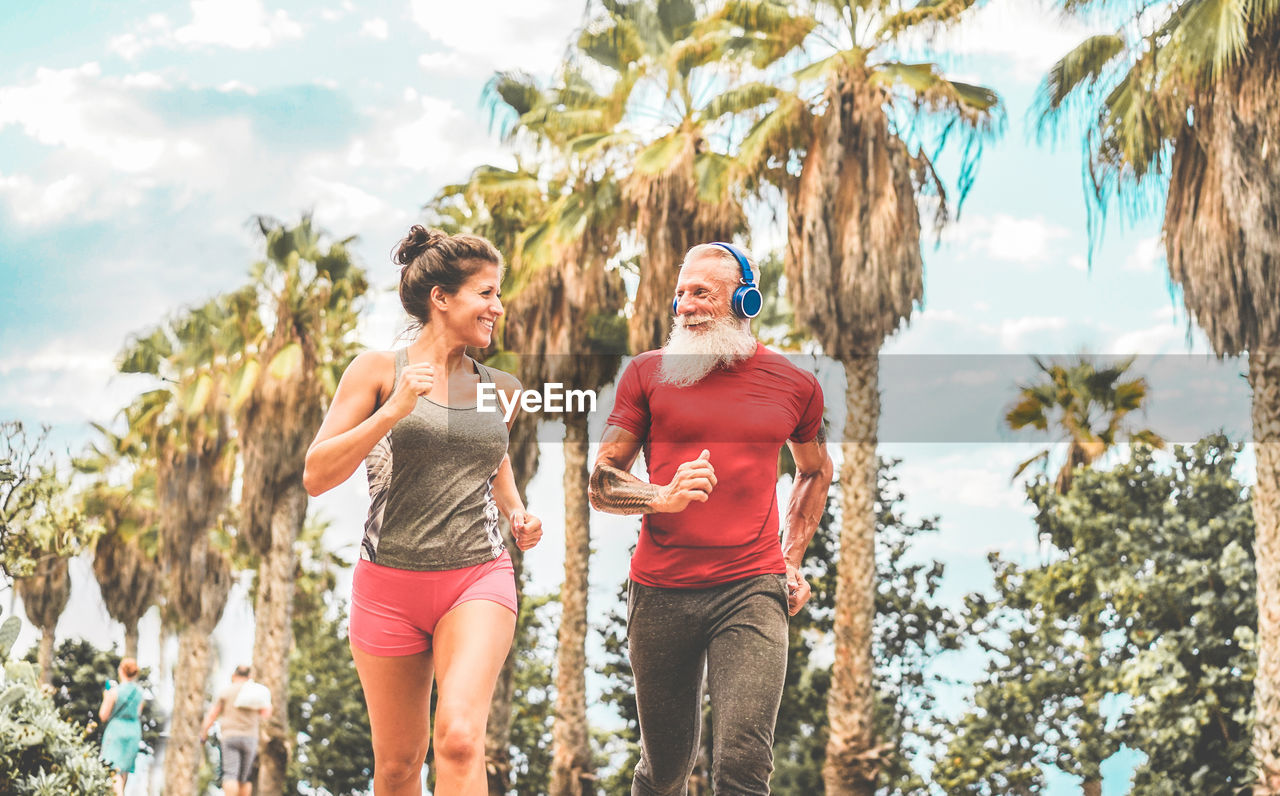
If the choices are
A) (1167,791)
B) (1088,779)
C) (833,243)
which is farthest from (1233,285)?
(1088,779)

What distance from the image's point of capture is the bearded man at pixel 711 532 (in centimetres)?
394

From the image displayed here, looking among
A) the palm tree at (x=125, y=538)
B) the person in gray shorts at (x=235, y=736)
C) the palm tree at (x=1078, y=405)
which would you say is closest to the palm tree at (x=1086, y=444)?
the palm tree at (x=1078, y=405)

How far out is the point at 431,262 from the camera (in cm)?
401

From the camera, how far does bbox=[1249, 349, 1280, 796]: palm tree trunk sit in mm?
13156

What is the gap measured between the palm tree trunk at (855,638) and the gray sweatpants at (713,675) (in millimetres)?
11599

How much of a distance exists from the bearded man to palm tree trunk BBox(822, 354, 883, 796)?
11.5 m

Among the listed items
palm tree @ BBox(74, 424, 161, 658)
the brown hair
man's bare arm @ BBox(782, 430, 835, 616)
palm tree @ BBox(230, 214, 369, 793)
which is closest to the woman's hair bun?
the brown hair

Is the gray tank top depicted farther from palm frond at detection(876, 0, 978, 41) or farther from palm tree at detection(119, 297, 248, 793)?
palm tree at detection(119, 297, 248, 793)

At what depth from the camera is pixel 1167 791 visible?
15883mm

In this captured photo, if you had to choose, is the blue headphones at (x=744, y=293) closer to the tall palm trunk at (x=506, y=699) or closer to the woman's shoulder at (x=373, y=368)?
the woman's shoulder at (x=373, y=368)

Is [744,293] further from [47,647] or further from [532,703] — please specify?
[47,647]

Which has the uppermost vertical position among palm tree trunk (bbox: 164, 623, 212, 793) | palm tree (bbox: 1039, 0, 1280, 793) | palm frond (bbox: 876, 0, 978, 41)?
palm frond (bbox: 876, 0, 978, 41)

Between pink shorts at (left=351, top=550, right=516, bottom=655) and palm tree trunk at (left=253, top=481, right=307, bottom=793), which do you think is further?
palm tree trunk at (left=253, top=481, right=307, bottom=793)

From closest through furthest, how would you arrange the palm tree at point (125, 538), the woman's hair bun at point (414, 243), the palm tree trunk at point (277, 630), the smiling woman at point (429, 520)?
the smiling woman at point (429, 520) → the woman's hair bun at point (414, 243) → the palm tree trunk at point (277, 630) → the palm tree at point (125, 538)
